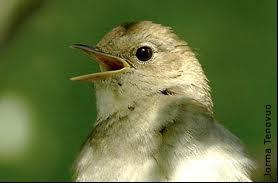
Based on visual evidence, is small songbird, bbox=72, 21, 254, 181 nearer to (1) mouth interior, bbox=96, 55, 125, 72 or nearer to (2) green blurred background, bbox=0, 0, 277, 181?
(1) mouth interior, bbox=96, 55, 125, 72

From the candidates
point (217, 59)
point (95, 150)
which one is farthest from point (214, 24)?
point (95, 150)

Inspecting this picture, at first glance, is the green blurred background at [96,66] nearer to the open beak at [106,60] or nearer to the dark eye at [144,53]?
the open beak at [106,60]

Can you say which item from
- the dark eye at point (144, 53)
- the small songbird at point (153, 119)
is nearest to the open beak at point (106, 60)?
the small songbird at point (153, 119)

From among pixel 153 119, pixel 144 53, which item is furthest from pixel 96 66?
pixel 153 119

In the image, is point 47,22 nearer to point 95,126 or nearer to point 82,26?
point 82,26

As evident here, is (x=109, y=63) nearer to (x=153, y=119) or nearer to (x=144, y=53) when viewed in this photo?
(x=144, y=53)

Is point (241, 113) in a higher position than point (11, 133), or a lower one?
lower

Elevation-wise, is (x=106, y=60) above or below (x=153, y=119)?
above
